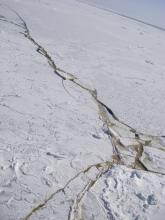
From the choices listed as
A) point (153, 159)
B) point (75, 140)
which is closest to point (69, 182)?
point (75, 140)

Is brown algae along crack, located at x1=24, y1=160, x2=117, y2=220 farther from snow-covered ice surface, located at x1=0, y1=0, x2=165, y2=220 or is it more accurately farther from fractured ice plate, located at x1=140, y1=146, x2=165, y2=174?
fractured ice plate, located at x1=140, y1=146, x2=165, y2=174

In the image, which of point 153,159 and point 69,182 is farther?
point 153,159

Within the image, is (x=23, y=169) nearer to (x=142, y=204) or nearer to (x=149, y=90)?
(x=142, y=204)

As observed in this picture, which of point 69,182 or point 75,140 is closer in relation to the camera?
point 69,182

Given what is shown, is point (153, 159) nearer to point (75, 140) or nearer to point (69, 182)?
point (75, 140)

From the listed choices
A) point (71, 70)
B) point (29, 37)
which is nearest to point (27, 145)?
point (71, 70)

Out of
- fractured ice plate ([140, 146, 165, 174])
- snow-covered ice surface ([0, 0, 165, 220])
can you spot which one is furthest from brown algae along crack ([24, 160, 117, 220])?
fractured ice plate ([140, 146, 165, 174])

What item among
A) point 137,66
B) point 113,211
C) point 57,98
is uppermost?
point 113,211

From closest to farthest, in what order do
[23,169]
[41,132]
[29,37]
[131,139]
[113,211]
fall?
1. [113,211]
2. [23,169]
3. [41,132]
4. [131,139]
5. [29,37]
